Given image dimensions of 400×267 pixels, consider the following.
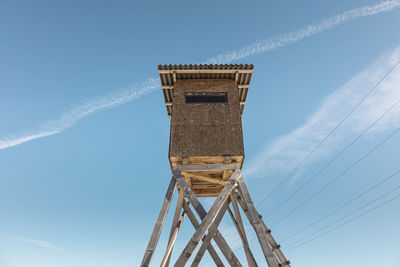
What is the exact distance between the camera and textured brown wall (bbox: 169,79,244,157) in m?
7.81

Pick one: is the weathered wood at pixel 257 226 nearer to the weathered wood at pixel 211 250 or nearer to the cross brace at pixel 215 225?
the cross brace at pixel 215 225

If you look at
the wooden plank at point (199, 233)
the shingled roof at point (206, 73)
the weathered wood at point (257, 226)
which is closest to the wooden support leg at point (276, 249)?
the weathered wood at point (257, 226)

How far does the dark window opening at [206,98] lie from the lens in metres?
8.70

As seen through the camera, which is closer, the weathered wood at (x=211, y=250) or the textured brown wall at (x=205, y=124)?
the textured brown wall at (x=205, y=124)

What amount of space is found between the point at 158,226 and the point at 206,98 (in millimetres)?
4240

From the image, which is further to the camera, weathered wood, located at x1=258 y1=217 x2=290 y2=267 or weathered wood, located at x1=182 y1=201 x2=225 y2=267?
weathered wood, located at x1=182 y1=201 x2=225 y2=267

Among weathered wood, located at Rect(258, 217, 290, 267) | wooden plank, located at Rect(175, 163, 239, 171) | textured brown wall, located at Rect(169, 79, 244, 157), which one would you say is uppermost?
textured brown wall, located at Rect(169, 79, 244, 157)

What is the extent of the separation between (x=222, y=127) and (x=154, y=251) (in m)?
3.97

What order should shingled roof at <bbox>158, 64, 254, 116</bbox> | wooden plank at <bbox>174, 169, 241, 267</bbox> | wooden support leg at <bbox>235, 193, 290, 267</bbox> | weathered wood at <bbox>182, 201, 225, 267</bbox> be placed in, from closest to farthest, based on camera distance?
1. wooden plank at <bbox>174, 169, 241, 267</bbox>
2. wooden support leg at <bbox>235, 193, 290, 267</bbox>
3. weathered wood at <bbox>182, 201, 225, 267</bbox>
4. shingled roof at <bbox>158, 64, 254, 116</bbox>

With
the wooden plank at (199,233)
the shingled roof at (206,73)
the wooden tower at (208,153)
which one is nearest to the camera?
the wooden plank at (199,233)

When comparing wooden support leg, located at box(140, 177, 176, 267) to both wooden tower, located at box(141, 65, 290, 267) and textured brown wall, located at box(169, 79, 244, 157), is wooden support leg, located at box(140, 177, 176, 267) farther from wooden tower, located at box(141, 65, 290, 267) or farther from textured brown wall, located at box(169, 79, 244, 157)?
textured brown wall, located at box(169, 79, 244, 157)

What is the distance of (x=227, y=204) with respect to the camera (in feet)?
29.4

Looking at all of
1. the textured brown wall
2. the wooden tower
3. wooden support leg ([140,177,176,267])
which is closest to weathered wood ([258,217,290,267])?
the wooden tower

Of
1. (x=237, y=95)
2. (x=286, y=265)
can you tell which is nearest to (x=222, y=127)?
(x=237, y=95)
